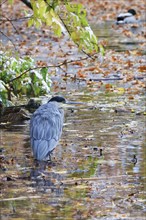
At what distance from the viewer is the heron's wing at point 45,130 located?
32.4 ft

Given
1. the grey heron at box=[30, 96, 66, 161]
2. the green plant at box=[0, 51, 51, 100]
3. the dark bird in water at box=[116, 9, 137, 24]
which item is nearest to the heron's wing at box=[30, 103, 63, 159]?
the grey heron at box=[30, 96, 66, 161]

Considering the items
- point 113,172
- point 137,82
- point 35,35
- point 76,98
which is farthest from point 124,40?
point 113,172

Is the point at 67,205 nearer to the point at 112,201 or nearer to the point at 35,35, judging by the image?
the point at 112,201

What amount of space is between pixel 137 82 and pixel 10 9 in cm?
2060

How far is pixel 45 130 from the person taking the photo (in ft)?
33.3

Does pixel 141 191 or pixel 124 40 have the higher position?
pixel 124 40

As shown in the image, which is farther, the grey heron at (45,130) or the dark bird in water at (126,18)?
the dark bird in water at (126,18)

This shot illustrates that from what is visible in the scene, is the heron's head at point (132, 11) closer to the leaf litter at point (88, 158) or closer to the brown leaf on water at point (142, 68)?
the leaf litter at point (88, 158)

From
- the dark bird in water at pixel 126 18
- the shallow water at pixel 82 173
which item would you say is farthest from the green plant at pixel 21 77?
the dark bird in water at pixel 126 18

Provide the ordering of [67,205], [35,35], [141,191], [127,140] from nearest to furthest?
1. [67,205]
2. [141,191]
3. [127,140]
4. [35,35]

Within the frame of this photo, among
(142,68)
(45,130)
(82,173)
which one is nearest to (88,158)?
(45,130)

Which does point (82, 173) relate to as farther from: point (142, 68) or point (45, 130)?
point (142, 68)

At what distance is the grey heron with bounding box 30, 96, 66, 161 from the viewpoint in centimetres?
988

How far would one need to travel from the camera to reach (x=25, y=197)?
838 cm
